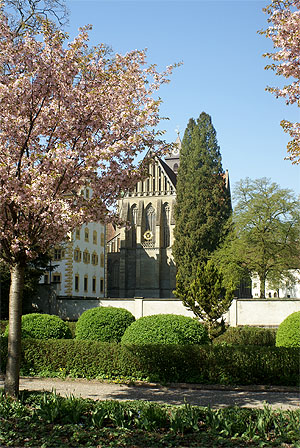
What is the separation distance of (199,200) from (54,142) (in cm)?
4892

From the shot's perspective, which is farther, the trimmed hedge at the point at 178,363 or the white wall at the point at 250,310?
the white wall at the point at 250,310

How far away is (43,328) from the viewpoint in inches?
711

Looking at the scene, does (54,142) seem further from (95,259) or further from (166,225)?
(166,225)

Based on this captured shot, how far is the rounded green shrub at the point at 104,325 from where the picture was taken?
19.0m

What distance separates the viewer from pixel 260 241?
43.8m

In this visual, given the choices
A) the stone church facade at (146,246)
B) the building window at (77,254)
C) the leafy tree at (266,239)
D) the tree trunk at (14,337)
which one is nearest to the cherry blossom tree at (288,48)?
the tree trunk at (14,337)

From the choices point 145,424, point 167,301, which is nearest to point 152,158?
point 145,424

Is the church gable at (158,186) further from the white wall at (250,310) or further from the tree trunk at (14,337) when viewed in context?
the tree trunk at (14,337)

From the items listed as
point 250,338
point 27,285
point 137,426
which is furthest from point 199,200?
point 137,426

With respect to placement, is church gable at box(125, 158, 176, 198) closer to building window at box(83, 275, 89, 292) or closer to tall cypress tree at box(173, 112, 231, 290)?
tall cypress tree at box(173, 112, 231, 290)

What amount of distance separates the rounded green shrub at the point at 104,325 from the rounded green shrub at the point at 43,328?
912 mm

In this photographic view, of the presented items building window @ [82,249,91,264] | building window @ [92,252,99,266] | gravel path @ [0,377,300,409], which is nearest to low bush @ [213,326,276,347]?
gravel path @ [0,377,300,409]

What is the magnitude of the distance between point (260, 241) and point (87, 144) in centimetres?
3571

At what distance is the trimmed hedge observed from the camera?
45.8ft
